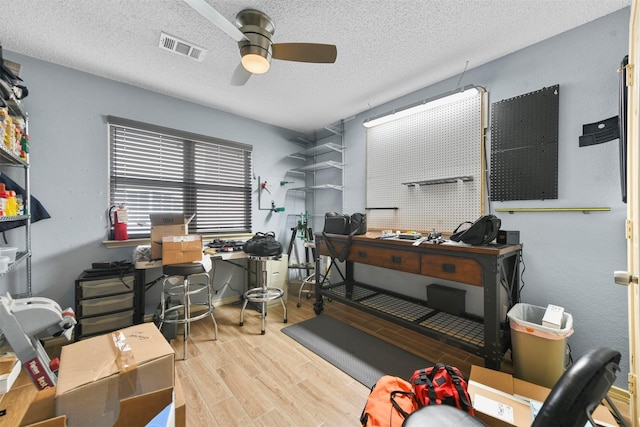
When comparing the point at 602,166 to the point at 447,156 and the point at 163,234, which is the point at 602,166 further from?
the point at 163,234

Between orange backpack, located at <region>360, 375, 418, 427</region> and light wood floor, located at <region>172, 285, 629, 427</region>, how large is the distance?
1.11 ft

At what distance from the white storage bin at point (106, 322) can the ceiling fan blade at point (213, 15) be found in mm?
2490

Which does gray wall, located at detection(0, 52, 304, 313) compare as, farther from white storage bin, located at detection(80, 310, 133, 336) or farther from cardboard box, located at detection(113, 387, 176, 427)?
cardboard box, located at detection(113, 387, 176, 427)

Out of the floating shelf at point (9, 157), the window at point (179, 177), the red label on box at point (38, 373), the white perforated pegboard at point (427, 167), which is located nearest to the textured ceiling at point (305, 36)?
the white perforated pegboard at point (427, 167)

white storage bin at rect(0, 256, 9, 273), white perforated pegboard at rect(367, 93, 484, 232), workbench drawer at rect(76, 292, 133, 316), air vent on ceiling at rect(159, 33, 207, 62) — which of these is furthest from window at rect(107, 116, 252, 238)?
white perforated pegboard at rect(367, 93, 484, 232)

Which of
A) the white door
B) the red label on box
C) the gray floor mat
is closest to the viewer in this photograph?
the white door

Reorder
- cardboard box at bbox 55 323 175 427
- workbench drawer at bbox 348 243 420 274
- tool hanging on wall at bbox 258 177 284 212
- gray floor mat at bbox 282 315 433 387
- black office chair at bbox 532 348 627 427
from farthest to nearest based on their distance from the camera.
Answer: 1. tool hanging on wall at bbox 258 177 284 212
2. workbench drawer at bbox 348 243 420 274
3. gray floor mat at bbox 282 315 433 387
4. cardboard box at bbox 55 323 175 427
5. black office chair at bbox 532 348 627 427

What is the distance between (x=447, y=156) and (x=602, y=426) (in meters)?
2.10

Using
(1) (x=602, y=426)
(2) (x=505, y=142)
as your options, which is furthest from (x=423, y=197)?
(1) (x=602, y=426)

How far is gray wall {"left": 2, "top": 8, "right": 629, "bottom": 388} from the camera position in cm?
171

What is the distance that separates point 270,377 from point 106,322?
160 cm

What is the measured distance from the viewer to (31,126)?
2203mm

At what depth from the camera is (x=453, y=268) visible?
6.00 feet

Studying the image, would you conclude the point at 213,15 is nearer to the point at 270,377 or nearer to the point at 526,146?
the point at 270,377
